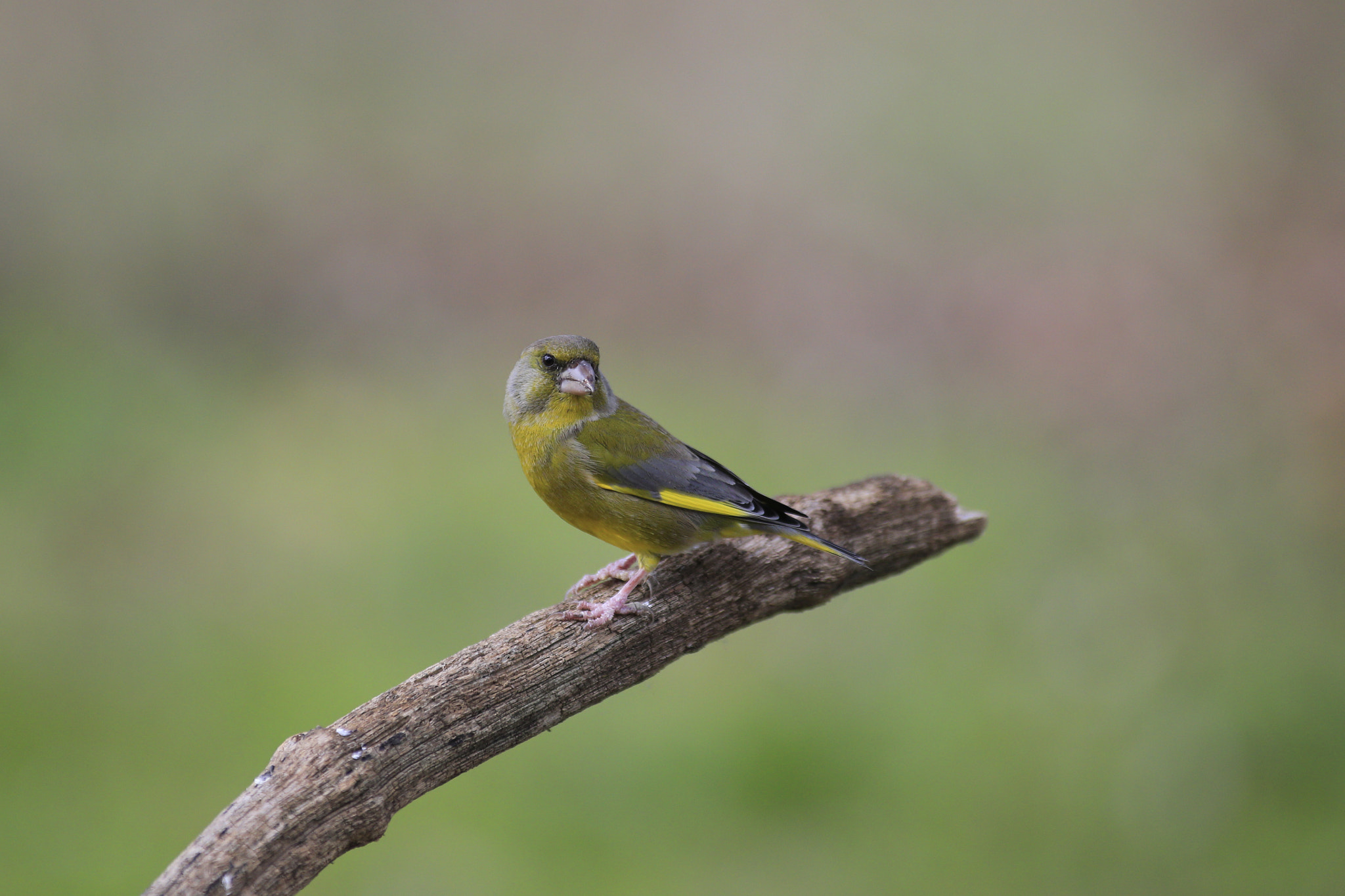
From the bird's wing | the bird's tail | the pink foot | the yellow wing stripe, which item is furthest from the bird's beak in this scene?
the bird's tail

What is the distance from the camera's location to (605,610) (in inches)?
126

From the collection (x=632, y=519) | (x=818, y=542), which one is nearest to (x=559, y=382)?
(x=632, y=519)

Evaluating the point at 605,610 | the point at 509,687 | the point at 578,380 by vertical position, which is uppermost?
the point at 578,380

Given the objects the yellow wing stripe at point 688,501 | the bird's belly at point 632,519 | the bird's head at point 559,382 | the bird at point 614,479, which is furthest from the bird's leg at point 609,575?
the bird's head at point 559,382

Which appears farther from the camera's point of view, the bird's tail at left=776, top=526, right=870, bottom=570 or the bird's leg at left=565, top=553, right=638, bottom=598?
the bird's leg at left=565, top=553, right=638, bottom=598

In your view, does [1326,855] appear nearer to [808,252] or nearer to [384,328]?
[808,252]

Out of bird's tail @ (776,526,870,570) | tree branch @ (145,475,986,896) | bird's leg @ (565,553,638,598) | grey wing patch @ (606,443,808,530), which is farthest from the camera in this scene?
bird's leg @ (565,553,638,598)

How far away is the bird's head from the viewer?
3.31 meters

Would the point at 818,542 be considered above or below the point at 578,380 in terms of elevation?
below

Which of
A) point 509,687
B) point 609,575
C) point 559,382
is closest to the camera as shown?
point 509,687

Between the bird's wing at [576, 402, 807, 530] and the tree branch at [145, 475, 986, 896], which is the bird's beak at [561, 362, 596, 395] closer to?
the bird's wing at [576, 402, 807, 530]

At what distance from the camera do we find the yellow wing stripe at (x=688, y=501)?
3184mm

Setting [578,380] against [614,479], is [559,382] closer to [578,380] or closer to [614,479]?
[578,380]

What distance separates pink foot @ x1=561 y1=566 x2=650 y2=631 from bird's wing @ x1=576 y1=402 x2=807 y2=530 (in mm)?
299
